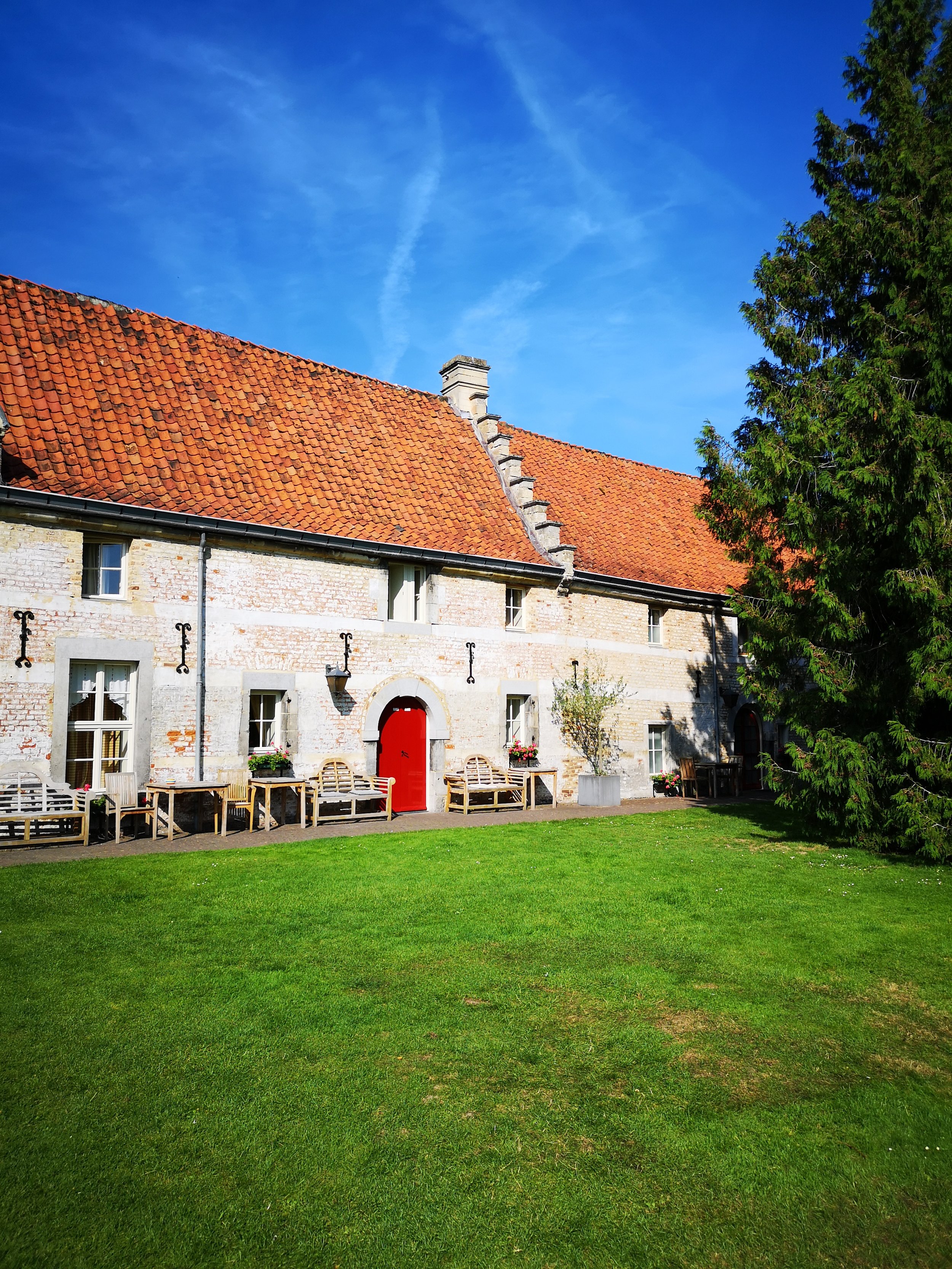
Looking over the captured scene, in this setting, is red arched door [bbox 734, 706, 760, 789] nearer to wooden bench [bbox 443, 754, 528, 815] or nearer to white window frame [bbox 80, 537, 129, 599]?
wooden bench [bbox 443, 754, 528, 815]

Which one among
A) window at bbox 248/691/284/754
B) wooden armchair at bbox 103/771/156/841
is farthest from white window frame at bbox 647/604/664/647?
wooden armchair at bbox 103/771/156/841

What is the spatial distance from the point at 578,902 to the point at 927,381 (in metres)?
8.17

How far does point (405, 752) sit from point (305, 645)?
3.00m

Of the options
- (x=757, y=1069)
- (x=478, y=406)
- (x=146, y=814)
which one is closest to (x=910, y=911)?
(x=757, y=1069)

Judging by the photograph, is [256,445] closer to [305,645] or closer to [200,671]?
[305,645]

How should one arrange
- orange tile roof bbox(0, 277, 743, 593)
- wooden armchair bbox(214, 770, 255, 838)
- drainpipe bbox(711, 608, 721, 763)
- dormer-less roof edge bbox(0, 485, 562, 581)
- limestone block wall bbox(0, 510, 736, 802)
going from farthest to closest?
drainpipe bbox(711, 608, 721, 763) < orange tile roof bbox(0, 277, 743, 593) < wooden armchair bbox(214, 770, 255, 838) < limestone block wall bbox(0, 510, 736, 802) < dormer-less roof edge bbox(0, 485, 562, 581)

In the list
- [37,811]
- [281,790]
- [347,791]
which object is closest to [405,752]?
[347,791]

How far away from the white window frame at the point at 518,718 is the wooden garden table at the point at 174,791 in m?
6.23

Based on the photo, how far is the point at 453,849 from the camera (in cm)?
1194

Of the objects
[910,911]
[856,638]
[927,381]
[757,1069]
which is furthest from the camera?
[856,638]

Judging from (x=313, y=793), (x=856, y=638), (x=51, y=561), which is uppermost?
(x=51, y=561)

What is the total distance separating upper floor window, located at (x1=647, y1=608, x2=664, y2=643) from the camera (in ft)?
68.2

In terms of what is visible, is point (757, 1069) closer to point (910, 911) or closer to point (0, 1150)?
point (0, 1150)

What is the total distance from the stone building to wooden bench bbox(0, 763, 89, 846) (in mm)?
317
